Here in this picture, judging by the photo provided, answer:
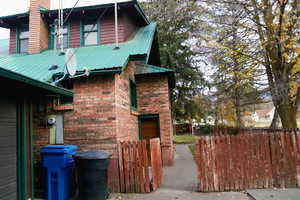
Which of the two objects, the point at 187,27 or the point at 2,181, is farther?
the point at 187,27

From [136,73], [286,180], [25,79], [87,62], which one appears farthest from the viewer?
[136,73]

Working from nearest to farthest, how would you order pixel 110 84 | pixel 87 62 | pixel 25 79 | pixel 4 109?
pixel 25 79
pixel 4 109
pixel 110 84
pixel 87 62

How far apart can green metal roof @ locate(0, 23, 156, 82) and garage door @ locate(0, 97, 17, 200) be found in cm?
228

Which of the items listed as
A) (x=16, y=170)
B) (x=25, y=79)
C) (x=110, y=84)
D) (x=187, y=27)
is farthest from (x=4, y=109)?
(x=187, y=27)

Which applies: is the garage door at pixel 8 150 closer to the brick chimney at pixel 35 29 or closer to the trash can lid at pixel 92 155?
the trash can lid at pixel 92 155

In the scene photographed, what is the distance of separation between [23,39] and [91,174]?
952 cm

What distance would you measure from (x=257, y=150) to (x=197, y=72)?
51.7 feet

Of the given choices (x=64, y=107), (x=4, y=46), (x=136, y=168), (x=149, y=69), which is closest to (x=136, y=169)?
(x=136, y=168)

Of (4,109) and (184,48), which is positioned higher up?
(184,48)

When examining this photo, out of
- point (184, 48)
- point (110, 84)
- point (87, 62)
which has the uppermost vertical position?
point (184, 48)

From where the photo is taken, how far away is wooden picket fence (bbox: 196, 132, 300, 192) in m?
5.79

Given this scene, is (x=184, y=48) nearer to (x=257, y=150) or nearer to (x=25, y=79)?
(x=257, y=150)

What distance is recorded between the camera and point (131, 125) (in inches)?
328

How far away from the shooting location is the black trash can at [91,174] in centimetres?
514
